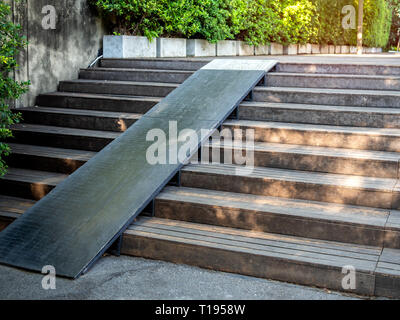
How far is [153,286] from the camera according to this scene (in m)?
3.54

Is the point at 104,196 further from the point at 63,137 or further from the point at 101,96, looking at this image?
the point at 101,96

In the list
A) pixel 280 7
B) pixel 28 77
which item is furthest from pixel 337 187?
pixel 280 7

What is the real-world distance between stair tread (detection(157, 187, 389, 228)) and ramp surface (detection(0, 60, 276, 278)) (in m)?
0.24

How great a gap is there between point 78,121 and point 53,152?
0.67m

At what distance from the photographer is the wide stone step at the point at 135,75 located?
6785mm

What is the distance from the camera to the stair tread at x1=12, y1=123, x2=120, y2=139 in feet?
18.5

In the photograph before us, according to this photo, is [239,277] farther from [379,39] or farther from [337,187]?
[379,39]

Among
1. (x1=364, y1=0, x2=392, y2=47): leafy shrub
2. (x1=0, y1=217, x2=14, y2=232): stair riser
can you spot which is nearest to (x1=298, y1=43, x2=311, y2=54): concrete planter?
(x1=364, y1=0, x2=392, y2=47): leafy shrub

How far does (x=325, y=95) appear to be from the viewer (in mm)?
5594

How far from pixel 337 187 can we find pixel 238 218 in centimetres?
84

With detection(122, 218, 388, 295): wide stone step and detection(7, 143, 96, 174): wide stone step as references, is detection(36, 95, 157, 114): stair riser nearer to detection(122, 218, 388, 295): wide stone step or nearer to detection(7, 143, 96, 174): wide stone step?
detection(7, 143, 96, 174): wide stone step

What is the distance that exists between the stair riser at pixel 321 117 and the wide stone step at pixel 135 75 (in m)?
1.47
